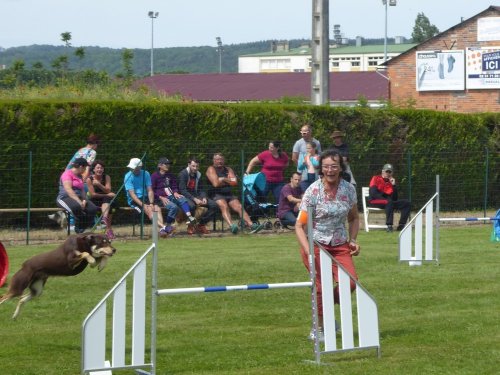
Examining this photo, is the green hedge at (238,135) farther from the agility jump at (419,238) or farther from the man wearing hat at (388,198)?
the agility jump at (419,238)

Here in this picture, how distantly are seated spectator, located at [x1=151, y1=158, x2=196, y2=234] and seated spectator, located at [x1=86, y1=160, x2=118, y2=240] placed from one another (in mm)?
877

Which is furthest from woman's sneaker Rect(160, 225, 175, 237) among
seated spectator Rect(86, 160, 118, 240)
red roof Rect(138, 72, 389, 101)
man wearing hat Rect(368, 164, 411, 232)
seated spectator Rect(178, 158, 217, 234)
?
red roof Rect(138, 72, 389, 101)

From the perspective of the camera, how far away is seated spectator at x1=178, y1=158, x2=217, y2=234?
20250 millimetres

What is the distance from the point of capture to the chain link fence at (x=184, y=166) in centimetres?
2028

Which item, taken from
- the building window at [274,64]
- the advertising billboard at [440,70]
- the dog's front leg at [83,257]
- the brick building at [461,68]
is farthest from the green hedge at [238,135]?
the building window at [274,64]

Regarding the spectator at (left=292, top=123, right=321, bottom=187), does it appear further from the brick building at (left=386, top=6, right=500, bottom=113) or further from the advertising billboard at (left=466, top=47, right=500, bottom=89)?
the advertising billboard at (left=466, top=47, right=500, bottom=89)

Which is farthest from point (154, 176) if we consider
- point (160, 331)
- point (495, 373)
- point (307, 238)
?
point (495, 373)

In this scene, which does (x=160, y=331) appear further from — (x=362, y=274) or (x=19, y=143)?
(x=19, y=143)

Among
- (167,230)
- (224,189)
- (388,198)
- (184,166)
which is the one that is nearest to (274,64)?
(184,166)

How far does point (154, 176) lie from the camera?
792 inches

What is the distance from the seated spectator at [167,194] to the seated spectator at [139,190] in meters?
0.15

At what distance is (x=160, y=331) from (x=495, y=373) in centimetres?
352

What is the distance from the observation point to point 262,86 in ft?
238

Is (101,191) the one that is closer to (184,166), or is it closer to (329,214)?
(184,166)
